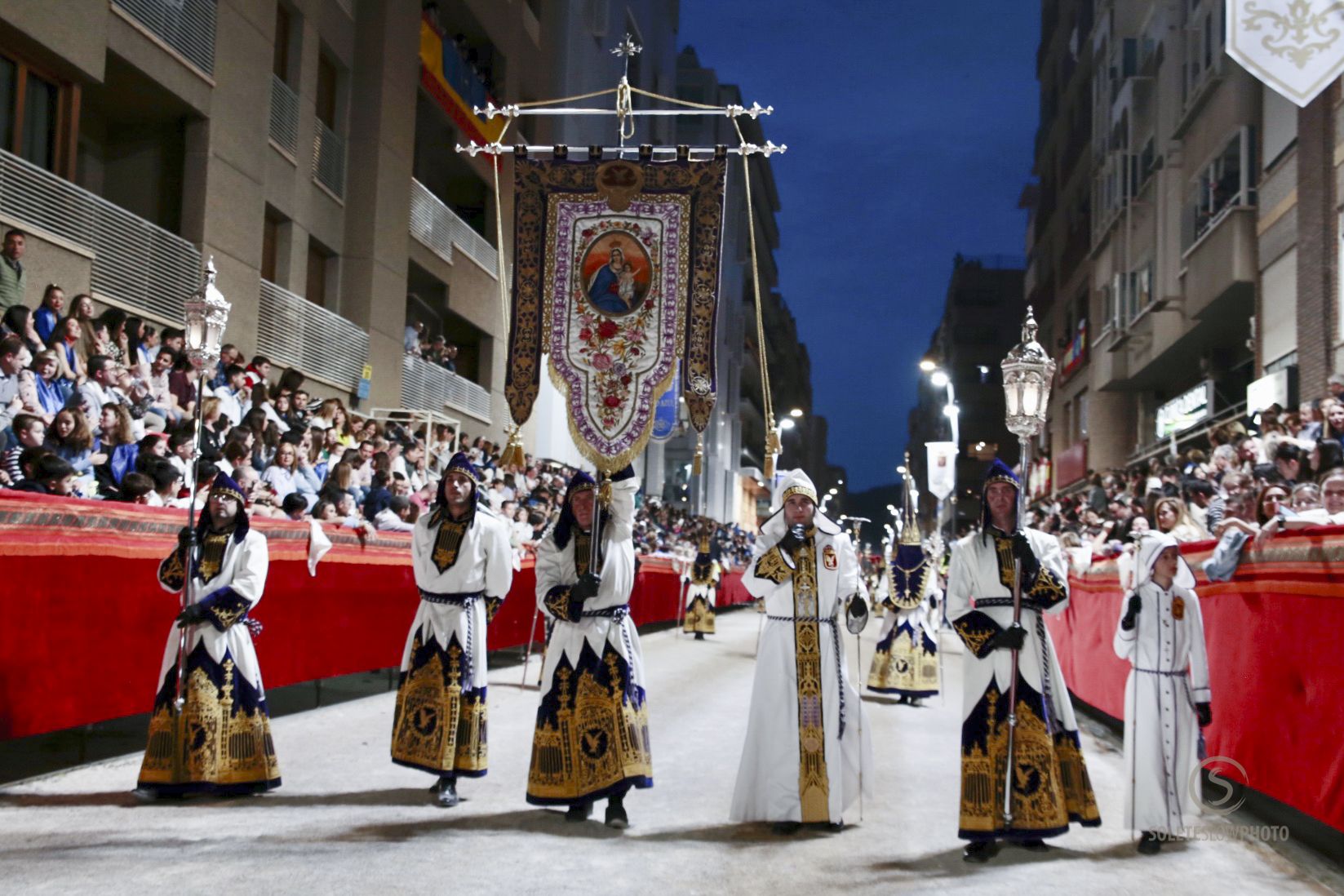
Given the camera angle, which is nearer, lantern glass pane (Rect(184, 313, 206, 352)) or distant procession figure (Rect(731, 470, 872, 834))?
distant procession figure (Rect(731, 470, 872, 834))

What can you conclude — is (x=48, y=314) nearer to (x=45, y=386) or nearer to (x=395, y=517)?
(x=45, y=386)

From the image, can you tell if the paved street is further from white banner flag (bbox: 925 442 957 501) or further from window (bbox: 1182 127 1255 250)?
window (bbox: 1182 127 1255 250)

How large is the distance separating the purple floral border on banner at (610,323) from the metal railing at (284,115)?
536 inches

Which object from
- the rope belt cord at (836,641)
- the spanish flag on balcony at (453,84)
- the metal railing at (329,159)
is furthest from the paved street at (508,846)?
the spanish flag on balcony at (453,84)

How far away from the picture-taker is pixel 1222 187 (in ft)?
85.7

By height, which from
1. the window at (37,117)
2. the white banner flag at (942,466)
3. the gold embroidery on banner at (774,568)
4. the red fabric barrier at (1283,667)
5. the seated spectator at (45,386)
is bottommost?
the red fabric barrier at (1283,667)

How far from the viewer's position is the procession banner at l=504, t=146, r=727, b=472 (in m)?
9.34

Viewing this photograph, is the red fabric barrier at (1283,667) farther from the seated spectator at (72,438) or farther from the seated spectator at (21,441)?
the seated spectator at (72,438)

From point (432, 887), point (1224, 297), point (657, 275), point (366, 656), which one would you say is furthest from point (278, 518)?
point (1224, 297)

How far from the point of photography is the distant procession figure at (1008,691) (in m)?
7.09

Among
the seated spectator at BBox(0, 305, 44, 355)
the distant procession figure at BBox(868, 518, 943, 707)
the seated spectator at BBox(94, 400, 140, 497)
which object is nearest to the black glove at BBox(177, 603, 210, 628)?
the seated spectator at BBox(94, 400, 140, 497)

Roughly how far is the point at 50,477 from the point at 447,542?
3.15 m

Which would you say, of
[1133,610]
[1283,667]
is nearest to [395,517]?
[1133,610]

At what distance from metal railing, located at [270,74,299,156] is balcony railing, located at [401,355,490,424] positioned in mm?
5789
